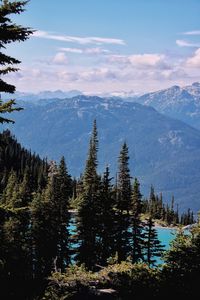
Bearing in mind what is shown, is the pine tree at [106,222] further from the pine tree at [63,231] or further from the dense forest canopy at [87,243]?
the pine tree at [63,231]

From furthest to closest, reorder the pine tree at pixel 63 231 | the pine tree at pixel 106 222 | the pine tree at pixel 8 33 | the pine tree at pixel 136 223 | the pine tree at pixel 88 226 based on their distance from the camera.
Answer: the pine tree at pixel 63 231 < the pine tree at pixel 136 223 < the pine tree at pixel 106 222 < the pine tree at pixel 88 226 < the pine tree at pixel 8 33

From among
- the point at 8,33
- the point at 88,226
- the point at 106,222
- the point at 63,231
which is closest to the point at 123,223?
the point at 106,222

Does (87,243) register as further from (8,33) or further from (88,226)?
(8,33)

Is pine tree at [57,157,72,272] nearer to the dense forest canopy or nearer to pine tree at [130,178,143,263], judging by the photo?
the dense forest canopy

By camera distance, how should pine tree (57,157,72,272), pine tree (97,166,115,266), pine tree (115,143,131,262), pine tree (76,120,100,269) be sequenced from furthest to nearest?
pine tree (57,157,72,272)
pine tree (115,143,131,262)
pine tree (97,166,115,266)
pine tree (76,120,100,269)

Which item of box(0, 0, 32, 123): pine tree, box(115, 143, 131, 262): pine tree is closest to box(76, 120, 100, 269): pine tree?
box(115, 143, 131, 262): pine tree

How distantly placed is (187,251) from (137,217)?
126ft

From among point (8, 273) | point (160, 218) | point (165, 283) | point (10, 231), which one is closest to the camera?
point (8, 273)

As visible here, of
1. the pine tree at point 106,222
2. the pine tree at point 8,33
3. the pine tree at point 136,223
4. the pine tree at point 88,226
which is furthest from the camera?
the pine tree at point 136,223

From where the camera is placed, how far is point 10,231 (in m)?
60.8

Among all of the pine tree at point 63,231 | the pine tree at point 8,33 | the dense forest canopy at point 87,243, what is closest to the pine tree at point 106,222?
the dense forest canopy at point 87,243

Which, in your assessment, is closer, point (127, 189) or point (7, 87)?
point (7, 87)

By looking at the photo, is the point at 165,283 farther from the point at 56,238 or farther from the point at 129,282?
the point at 56,238

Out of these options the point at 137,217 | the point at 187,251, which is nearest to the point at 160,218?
the point at 137,217
